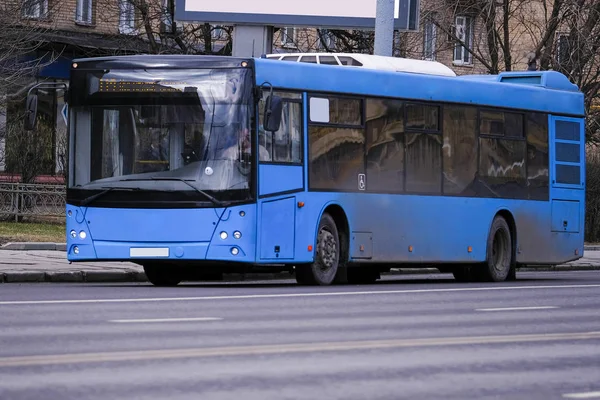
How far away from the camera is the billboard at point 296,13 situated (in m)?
31.8

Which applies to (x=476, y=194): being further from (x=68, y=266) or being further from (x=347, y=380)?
(x=347, y=380)

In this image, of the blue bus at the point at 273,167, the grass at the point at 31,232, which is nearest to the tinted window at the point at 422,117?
the blue bus at the point at 273,167

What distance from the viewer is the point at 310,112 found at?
21.0 metres

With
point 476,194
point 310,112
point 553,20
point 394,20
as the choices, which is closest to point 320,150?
point 310,112

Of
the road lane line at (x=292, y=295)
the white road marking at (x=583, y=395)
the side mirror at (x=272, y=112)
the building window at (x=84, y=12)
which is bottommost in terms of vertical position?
the white road marking at (x=583, y=395)

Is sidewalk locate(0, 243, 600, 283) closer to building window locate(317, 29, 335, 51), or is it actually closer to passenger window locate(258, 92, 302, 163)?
passenger window locate(258, 92, 302, 163)

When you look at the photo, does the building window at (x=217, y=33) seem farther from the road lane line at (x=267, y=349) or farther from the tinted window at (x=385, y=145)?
the road lane line at (x=267, y=349)

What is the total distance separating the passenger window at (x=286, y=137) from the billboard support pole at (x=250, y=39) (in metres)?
11.4

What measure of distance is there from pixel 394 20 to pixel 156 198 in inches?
492

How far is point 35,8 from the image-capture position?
37719mm

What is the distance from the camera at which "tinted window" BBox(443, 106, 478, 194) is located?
23.5 metres

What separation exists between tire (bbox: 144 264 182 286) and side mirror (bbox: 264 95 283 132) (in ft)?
9.24

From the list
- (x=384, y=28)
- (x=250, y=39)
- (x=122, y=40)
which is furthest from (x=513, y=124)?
(x=122, y=40)

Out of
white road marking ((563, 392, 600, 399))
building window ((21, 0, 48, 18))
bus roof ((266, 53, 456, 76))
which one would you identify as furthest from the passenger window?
building window ((21, 0, 48, 18))
